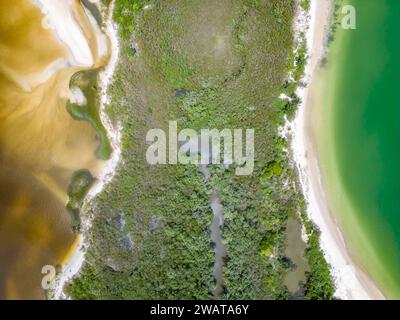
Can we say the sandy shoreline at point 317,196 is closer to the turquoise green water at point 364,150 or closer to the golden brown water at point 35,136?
the turquoise green water at point 364,150

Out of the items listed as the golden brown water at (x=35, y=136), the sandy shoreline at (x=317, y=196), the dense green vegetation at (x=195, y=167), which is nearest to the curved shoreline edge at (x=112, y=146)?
the dense green vegetation at (x=195, y=167)

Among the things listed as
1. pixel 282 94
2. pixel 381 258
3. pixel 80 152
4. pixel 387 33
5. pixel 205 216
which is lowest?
pixel 381 258

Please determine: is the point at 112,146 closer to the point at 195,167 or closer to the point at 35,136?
the point at 35,136

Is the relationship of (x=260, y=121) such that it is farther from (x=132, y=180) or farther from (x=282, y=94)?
(x=132, y=180)

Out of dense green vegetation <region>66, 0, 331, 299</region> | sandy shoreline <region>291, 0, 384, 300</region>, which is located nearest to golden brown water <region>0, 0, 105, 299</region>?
dense green vegetation <region>66, 0, 331, 299</region>

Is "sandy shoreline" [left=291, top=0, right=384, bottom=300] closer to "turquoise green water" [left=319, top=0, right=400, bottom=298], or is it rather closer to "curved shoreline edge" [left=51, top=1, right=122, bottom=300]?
"turquoise green water" [left=319, top=0, right=400, bottom=298]

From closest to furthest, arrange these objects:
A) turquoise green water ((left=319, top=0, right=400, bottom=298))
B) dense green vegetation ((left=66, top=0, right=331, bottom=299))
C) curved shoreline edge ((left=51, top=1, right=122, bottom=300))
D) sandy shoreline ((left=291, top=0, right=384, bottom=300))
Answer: dense green vegetation ((left=66, top=0, right=331, bottom=299)), curved shoreline edge ((left=51, top=1, right=122, bottom=300)), sandy shoreline ((left=291, top=0, right=384, bottom=300)), turquoise green water ((left=319, top=0, right=400, bottom=298))

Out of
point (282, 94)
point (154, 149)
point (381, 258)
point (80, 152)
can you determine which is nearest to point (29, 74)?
point (80, 152)
